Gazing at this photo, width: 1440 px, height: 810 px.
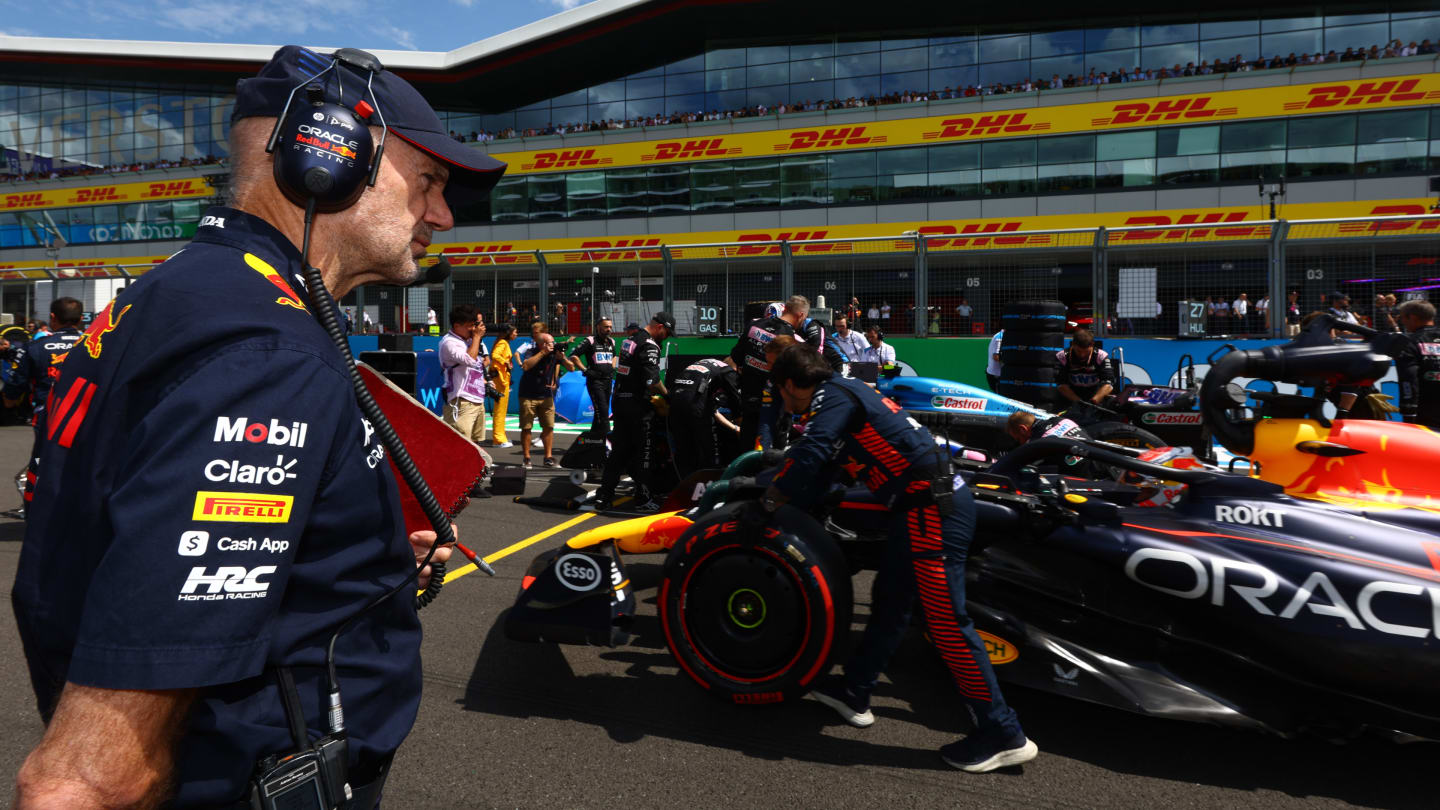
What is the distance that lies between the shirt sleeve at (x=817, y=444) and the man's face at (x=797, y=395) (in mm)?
218

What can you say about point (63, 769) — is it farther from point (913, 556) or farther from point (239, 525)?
point (913, 556)

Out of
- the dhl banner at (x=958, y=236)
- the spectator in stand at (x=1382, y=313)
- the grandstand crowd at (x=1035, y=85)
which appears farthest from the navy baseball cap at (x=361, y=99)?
the grandstand crowd at (x=1035, y=85)

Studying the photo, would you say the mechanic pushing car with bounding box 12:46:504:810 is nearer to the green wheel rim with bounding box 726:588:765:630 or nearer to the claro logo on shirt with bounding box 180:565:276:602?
the claro logo on shirt with bounding box 180:565:276:602

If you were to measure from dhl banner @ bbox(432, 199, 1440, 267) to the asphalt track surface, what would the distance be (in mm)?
8559

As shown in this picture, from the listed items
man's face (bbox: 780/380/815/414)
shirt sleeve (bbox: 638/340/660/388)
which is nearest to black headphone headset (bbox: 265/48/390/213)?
man's face (bbox: 780/380/815/414)

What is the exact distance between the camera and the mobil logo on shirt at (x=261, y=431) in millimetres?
923

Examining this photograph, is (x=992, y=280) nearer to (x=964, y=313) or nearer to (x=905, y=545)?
(x=964, y=313)

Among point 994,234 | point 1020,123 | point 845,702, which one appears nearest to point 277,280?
point 845,702

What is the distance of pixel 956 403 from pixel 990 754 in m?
4.36

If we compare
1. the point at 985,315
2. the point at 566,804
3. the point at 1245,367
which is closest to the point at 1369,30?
the point at 985,315

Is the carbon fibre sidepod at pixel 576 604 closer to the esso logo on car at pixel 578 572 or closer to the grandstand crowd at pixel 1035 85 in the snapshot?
the esso logo on car at pixel 578 572

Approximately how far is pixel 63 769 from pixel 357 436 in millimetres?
437

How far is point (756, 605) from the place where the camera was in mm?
3508

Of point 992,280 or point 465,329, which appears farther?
point 992,280
